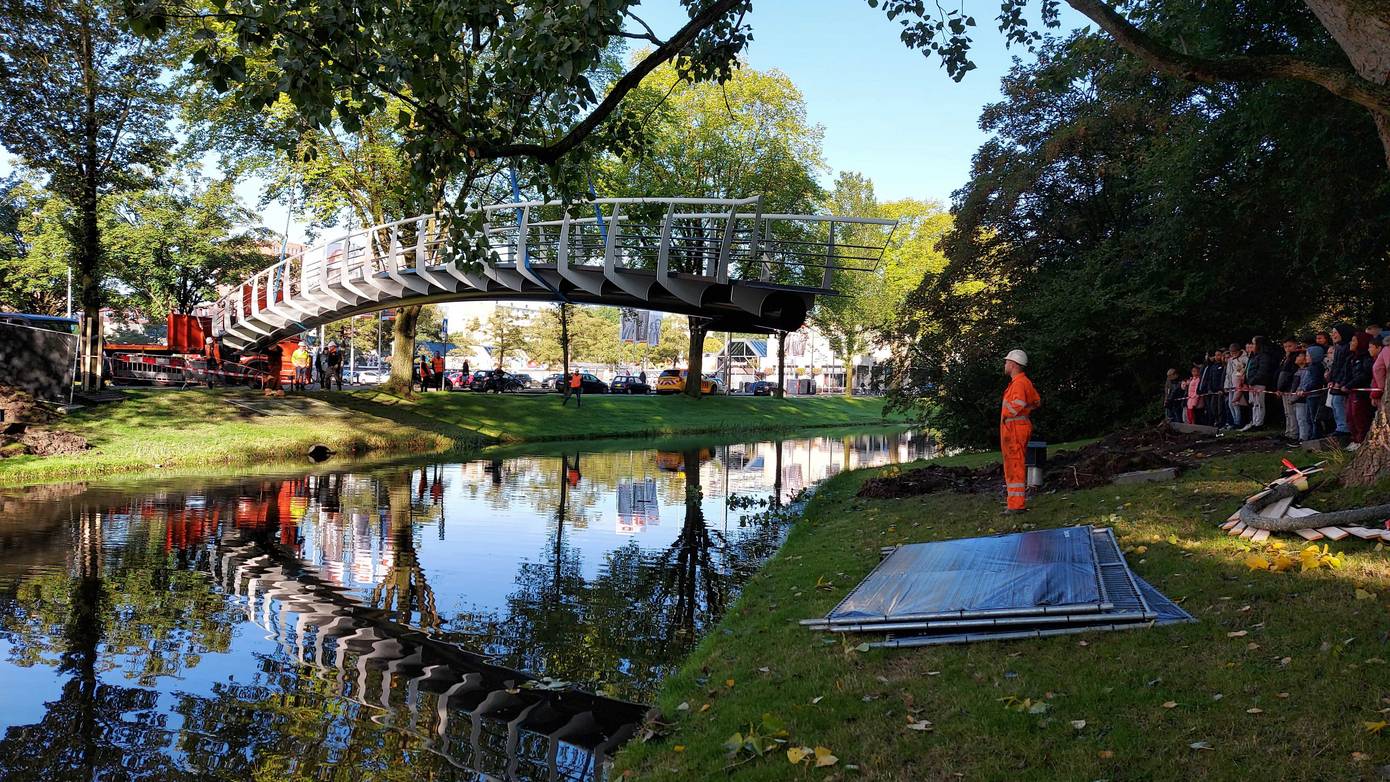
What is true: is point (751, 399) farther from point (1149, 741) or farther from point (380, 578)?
point (1149, 741)

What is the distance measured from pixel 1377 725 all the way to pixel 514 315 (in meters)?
72.8

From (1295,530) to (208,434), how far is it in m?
23.5

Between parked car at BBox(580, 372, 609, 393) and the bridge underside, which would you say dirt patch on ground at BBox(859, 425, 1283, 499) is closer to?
the bridge underside

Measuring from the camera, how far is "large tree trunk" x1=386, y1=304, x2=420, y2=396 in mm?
35281

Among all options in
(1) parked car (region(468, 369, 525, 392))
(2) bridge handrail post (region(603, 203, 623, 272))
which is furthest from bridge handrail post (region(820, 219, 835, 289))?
(1) parked car (region(468, 369, 525, 392))

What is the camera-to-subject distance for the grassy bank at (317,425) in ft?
70.2

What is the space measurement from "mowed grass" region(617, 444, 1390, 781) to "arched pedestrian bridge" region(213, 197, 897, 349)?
17.6 feet

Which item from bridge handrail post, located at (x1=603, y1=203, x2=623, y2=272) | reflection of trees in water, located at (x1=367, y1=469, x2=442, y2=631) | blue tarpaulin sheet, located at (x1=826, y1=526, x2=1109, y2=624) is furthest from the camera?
bridge handrail post, located at (x1=603, y1=203, x2=623, y2=272)

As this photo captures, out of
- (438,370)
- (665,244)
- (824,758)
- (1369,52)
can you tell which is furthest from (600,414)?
(824,758)

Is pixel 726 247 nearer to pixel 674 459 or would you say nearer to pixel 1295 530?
pixel 1295 530

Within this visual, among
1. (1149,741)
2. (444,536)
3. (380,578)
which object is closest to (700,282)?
(444,536)

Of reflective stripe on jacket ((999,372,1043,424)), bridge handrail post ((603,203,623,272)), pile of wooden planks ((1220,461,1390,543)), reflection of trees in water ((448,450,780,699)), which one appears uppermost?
bridge handrail post ((603,203,623,272))

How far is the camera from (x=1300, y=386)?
565 inches

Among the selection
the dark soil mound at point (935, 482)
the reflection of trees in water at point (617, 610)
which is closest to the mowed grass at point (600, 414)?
the dark soil mound at point (935, 482)
